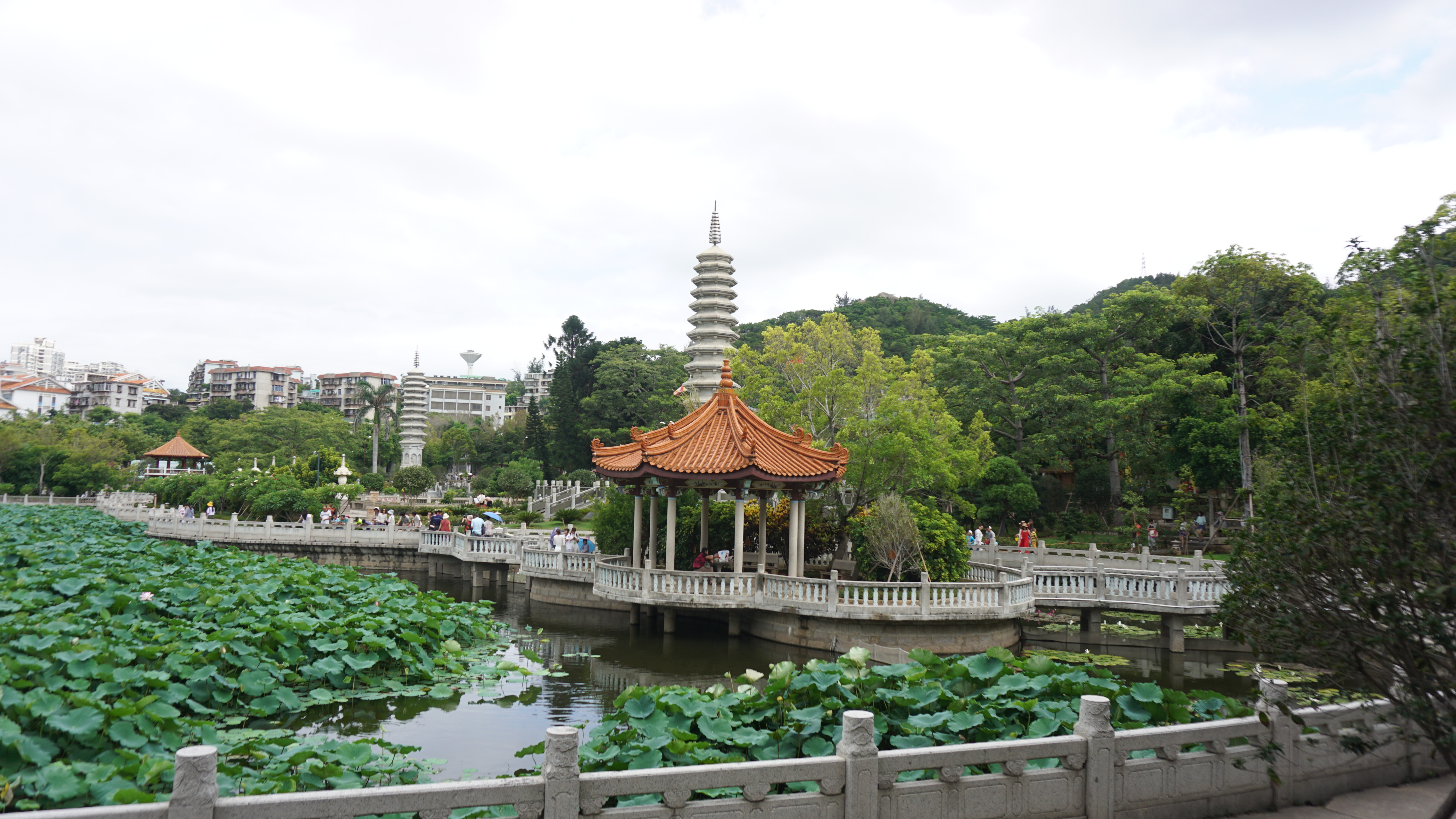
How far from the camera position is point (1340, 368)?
501cm

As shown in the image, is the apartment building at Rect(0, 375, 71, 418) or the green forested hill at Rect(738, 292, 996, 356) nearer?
the green forested hill at Rect(738, 292, 996, 356)

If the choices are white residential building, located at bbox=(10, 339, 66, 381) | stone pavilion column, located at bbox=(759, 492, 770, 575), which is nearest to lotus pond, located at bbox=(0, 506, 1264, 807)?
stone pavilion column, located at bbox=(759, 492, 770, 575)

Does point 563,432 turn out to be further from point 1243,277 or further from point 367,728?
point 367,728

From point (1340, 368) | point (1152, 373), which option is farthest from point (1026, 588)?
point (1152, 373)

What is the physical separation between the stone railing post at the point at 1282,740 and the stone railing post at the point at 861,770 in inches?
115

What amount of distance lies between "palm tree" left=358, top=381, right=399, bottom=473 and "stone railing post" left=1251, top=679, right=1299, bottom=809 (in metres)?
58.4

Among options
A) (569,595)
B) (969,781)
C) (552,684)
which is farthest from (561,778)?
(569,595)

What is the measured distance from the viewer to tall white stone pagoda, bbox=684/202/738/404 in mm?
40281

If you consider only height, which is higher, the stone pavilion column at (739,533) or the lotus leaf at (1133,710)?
the stone pavilion column at (739,533)

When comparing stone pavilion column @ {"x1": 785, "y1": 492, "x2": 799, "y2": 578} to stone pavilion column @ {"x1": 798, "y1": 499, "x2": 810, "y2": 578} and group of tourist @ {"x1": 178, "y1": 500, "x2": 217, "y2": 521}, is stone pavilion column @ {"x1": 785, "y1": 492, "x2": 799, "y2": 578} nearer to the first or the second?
stone pavilion column @ {"x1": 798, "y1": 499, "x2": 810, "y2": 578}

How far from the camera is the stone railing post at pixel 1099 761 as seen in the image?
5.68m

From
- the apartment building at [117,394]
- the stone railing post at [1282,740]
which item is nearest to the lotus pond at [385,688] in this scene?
the stone railing post at [1282,740]

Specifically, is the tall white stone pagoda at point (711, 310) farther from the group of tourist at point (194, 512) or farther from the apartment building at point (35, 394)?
the apartment building at point (35, 394)

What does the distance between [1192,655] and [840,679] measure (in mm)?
11703
